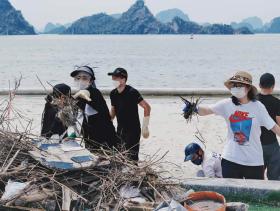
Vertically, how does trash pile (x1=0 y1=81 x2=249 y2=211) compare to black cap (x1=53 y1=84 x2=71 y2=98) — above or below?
below

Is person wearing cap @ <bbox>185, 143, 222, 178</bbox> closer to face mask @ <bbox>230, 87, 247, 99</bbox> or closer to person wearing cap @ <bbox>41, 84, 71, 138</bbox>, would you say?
face mask @ <bbox>230, 87, 247, 99</bbox>

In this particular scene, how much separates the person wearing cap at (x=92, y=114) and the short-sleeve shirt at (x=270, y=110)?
1.78 metres

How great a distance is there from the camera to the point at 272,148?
615 centimetres

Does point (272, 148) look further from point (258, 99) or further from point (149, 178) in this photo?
point (149, 178)

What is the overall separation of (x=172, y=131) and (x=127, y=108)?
175 inches

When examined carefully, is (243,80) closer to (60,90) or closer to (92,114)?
Answer: (92,114)

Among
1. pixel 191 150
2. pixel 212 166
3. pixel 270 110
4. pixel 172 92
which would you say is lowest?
pixel 172 92

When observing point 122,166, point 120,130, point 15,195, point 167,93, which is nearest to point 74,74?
point 120,130

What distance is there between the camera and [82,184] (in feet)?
16.7

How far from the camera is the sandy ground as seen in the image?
804 centimetres

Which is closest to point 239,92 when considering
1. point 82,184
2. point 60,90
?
point 82,184

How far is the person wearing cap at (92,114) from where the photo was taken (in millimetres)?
6109

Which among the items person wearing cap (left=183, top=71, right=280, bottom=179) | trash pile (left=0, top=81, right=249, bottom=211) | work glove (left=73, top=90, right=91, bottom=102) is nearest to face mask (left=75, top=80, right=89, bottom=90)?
work glove (left=73, top=90, right=91, bottom=102)

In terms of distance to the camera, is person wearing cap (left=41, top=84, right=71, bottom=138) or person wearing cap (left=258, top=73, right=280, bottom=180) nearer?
person wearing cap (left=258, top=73, right=280, bottom=180)
